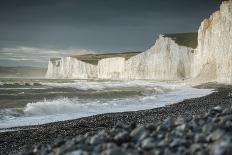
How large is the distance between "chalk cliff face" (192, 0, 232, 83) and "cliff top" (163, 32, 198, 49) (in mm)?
30752

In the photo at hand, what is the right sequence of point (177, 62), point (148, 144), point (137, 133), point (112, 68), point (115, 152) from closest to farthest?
point (115, 152), point (148, 144), point (137, 133), point (177, 62), point (112, 68)

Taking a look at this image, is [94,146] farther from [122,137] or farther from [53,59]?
[53,59]

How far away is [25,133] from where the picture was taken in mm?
16562

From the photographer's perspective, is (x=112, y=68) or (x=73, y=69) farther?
(x=73, y=69)

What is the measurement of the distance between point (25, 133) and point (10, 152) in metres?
4.42

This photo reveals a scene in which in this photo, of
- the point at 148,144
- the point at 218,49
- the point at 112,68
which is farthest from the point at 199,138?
the point at 112,68

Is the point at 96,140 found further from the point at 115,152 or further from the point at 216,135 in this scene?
the point at 216,135

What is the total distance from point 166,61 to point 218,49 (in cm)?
4782

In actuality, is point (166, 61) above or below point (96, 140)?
above

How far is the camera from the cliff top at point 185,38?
108 metres

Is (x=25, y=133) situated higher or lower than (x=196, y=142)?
lower

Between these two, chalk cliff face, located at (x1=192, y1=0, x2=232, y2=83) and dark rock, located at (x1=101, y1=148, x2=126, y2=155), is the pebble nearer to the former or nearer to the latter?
dark rock, located at (x1=101, y1=148, x2=126, y2=155)

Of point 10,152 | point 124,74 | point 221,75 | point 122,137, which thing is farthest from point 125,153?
point 124,74

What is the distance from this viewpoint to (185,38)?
11250 cm
